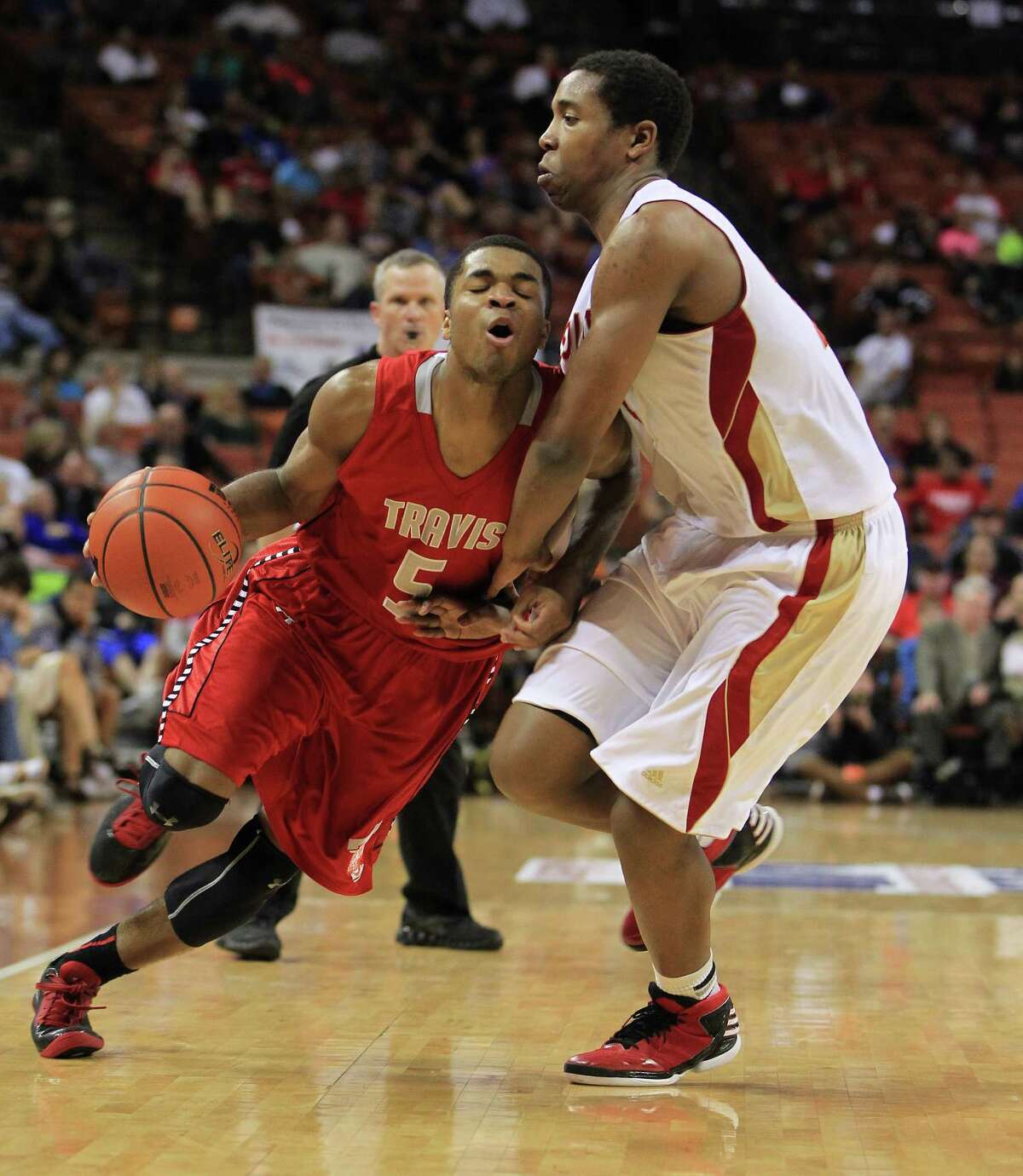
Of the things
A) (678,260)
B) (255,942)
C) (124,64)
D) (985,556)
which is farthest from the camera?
(124,64)

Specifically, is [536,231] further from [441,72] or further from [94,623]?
[94,623]

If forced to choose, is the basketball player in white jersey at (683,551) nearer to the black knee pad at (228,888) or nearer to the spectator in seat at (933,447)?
the black knee pad at (228,888)

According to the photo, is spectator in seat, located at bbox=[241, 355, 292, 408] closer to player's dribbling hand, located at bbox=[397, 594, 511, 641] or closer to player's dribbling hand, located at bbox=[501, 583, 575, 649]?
player's dribbling hand, located at bbox=[397, 594, 511, 641]

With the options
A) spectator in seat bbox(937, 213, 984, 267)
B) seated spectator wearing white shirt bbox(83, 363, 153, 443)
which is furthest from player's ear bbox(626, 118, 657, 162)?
spectator in seat bbox(937, 213, 984, 267)

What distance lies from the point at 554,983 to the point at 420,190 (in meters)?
12.9

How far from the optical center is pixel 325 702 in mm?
3689

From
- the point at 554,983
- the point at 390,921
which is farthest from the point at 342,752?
the point at 390,921

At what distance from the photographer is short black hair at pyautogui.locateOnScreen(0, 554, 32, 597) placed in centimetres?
864

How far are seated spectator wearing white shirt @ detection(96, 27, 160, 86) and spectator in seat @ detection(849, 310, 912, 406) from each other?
799 centimetres

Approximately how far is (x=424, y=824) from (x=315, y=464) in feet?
5.79

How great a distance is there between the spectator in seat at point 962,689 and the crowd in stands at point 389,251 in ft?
0.05

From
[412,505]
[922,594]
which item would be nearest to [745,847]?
[412,505]

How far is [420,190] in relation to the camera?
16.2m

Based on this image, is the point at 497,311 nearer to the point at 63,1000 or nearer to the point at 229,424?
the point at 63,1000
